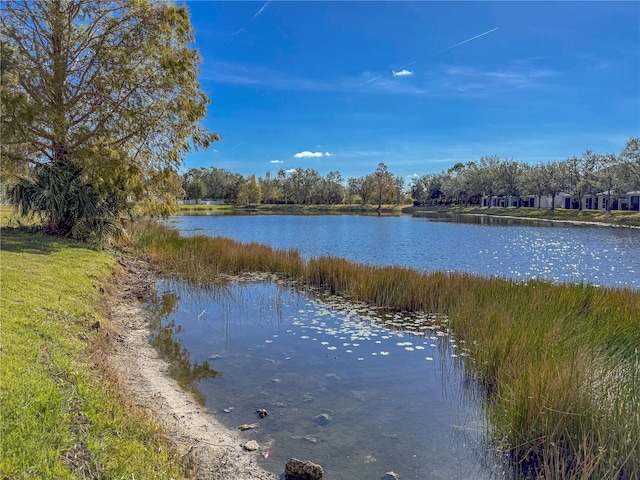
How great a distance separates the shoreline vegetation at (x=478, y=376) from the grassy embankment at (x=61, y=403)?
13 millimetres

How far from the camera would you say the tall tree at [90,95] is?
514 inches

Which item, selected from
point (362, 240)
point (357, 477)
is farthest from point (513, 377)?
point (362, 240)

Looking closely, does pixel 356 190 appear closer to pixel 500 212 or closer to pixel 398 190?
pixel 398 190

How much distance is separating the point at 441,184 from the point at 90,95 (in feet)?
284

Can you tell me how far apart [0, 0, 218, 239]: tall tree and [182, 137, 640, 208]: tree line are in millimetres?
41400

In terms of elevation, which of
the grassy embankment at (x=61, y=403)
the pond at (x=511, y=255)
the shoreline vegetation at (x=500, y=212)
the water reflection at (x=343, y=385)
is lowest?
the water reflection at (x=343, y=385)

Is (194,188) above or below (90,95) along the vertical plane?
above

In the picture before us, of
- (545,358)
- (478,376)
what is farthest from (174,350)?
(545,358)

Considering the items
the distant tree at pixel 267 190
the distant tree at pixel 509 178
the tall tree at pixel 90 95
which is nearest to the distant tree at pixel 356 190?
the distant tree at pixel 267 190

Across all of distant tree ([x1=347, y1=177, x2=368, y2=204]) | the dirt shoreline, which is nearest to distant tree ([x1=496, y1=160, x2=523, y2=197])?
distant tree ([x1=347, y1=177, x2=368, y2=204])

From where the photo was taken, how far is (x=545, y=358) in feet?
15.8

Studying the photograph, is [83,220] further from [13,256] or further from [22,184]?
[13,256]

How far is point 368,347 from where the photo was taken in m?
7.56

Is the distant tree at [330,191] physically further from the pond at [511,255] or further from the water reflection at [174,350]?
the water reflection at [174,350]
